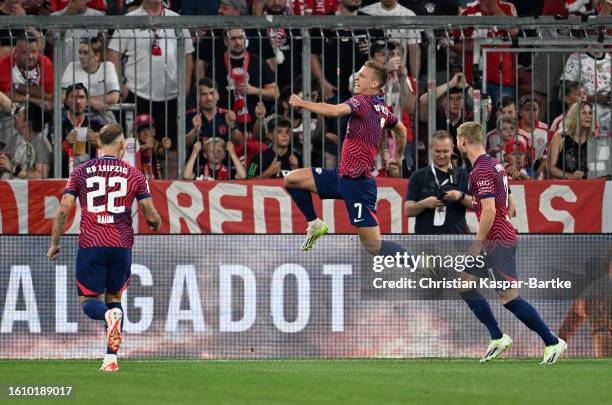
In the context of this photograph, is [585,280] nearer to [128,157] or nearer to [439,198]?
[439,198]

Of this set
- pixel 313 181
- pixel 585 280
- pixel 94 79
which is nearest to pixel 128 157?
pixel 94 79

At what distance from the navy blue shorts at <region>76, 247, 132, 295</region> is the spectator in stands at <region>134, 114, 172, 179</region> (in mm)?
3578

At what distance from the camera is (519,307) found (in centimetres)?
1327

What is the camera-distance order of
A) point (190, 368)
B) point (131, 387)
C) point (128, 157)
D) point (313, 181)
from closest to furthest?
point (131, 387), point (190, 368), point (313, 181), point (128, 157)

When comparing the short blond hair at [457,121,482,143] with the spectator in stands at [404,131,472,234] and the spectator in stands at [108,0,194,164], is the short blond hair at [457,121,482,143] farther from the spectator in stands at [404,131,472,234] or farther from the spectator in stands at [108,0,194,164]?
the spectator in stands at [108,0,194,164]

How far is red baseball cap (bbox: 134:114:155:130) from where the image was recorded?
16.2m

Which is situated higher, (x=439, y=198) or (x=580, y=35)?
(x=580, y=35)

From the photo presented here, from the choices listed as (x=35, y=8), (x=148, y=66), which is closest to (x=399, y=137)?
(x=148, y=66)

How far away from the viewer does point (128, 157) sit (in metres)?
16.1

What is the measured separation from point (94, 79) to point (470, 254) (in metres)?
5.07

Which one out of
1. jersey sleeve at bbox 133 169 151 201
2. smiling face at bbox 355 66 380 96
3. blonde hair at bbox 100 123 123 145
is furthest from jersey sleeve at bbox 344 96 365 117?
blonde hair at bbox 100 123 123 145

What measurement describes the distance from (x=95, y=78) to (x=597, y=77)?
19.4ft

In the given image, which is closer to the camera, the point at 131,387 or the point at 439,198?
the point at 131,387

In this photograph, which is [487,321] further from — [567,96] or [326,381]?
[567,96]
